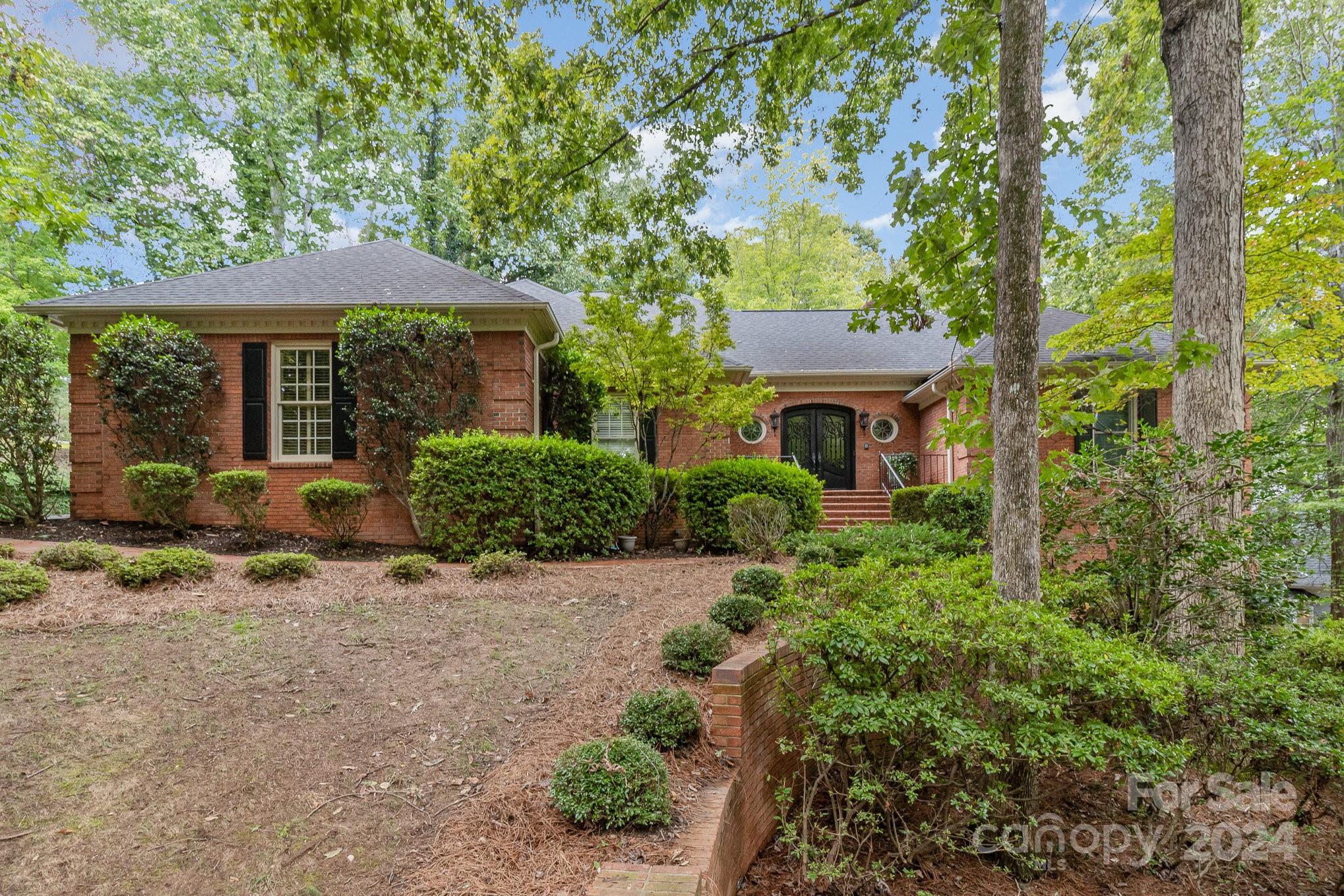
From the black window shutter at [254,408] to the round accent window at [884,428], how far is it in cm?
1136

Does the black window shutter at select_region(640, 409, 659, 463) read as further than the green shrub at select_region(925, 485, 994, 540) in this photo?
Yes

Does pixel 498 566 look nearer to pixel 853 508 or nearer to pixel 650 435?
pixel 650 435

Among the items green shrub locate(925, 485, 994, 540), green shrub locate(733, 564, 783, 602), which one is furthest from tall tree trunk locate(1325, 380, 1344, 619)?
green shrub locate(733, 564, 783, 602)

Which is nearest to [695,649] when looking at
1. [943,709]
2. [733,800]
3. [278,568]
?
[733,800]

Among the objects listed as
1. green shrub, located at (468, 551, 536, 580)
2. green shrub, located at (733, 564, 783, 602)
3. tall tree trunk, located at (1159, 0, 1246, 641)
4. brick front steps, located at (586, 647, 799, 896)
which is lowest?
brick front steps, located at (586, 647, 799, 896)

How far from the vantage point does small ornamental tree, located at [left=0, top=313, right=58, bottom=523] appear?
8.63 meters

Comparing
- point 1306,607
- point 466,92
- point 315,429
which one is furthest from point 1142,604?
point 315,429

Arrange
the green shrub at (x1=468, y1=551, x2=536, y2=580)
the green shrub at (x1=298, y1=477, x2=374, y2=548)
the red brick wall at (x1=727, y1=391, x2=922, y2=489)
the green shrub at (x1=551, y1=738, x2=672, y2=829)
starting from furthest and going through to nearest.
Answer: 1. the red brick wall at (x1=727, y1=391, x2=922, y2=489)
2. the green shrub at (x1=298, y1=477, x2=374, y2=548)
3. the green shrub at (x1=468, y1=551, x2=536, y2=580)
4. the green shrub at (x1=551, y1=738, x2=672, y2=829)

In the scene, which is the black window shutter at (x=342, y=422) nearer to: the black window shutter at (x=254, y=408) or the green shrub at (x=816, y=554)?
the black window shutter at (x=254, y=408)

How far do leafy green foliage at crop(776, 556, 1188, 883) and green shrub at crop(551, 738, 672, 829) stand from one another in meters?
0.66

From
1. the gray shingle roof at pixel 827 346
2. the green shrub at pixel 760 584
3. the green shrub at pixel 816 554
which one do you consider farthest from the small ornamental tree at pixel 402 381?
the gray shingle roof at pixel 827 346

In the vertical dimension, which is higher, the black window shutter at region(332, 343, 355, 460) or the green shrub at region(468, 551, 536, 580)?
the black window shutter at region(332, 343, 355, 460)

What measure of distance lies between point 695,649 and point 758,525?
3.96 meters

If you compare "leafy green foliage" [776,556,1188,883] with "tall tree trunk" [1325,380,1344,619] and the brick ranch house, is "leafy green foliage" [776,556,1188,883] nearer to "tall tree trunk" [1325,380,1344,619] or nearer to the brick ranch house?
the brick ranch house
